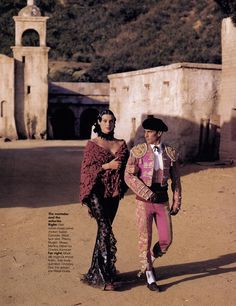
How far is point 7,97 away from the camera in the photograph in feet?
105

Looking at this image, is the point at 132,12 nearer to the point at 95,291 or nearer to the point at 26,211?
the point at 26,211

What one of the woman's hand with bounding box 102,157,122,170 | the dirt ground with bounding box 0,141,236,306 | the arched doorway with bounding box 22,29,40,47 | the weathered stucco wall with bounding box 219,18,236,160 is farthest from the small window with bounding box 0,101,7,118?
the woman's hand with bounding box 102,157,122,170

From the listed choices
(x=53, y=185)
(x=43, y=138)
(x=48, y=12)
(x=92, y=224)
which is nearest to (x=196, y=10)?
(x=48, y=12)

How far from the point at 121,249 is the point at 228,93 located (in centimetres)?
1114

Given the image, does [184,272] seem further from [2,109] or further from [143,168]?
[2,109]

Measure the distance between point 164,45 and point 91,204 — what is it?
47.4 m

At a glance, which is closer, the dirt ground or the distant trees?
the dirt ground

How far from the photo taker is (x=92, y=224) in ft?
30.0

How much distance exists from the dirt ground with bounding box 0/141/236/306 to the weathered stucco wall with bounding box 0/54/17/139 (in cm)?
1762

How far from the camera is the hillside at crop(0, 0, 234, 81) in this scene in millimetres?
50062

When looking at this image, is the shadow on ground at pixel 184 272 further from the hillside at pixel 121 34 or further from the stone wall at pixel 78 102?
the hillside at pixel 121 34

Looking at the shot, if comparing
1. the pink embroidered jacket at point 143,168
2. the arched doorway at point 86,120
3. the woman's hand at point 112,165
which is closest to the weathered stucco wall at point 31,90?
the arched doorway at point 86,120

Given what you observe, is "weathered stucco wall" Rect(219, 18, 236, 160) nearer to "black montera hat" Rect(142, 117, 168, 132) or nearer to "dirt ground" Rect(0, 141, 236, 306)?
"dirt ground" Rect(0, 141, 236, 306)

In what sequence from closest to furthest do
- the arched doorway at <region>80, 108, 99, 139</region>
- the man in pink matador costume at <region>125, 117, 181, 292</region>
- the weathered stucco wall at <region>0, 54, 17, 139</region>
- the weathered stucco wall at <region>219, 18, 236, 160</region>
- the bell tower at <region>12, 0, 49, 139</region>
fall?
the man in pink matador costume at <region>125, 117, 181, 292</region>, the weathered stucco wall at <region>219, 18, 236, 160</region>, the weathered stucco wall at <region>0, 54, 17, 139</region>, the bell tower at <region>12, 0, 49, 139</region>, the arched doorway at <region>80, 108, 99, 139</region>
